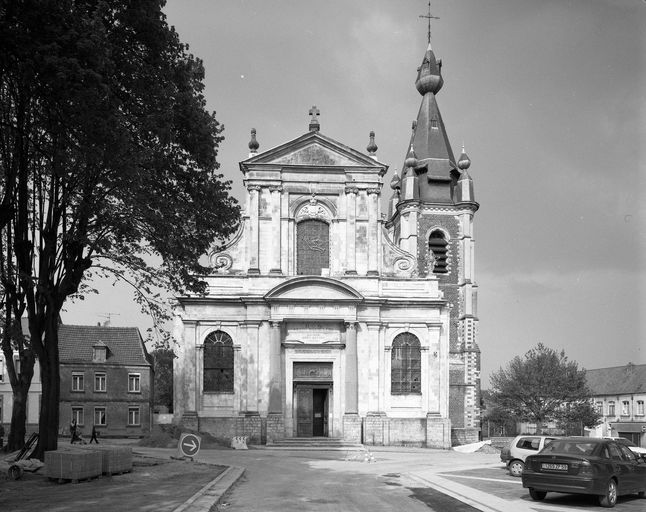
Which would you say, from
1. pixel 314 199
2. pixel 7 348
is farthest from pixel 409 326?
pixel 7 348

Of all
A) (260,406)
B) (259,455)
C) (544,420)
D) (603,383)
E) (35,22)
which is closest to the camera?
(35,22)

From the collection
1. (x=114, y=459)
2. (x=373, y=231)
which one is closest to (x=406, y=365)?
(x=373, y=231)

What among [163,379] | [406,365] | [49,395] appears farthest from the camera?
[163,379]

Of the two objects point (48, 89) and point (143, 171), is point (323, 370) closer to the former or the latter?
point (143, 171)

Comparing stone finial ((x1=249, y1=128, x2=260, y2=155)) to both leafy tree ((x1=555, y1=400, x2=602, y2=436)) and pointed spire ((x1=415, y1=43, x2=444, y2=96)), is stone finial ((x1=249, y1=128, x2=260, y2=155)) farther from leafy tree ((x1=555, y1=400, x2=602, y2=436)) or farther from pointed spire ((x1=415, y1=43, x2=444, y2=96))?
leafy tree ((x1=555, y1=400, x2=602, y2=436))

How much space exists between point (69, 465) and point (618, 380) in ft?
191

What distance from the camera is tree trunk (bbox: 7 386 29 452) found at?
83.3ft

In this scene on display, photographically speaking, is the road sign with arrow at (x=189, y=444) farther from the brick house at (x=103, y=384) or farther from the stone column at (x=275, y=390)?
the brick house at (x=103, y=384)

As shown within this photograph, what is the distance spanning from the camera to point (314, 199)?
36.0 metres

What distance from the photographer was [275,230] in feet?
116

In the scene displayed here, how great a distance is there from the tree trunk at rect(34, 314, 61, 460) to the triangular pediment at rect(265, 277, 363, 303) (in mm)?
15295

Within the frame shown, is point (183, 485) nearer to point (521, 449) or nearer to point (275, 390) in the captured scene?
point (521, 449)

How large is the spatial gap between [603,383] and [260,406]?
4389cm

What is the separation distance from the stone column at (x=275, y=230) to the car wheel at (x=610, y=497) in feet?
73.2
